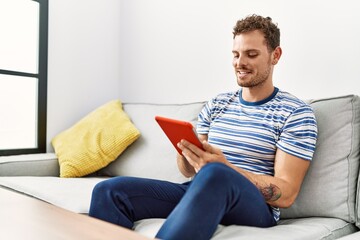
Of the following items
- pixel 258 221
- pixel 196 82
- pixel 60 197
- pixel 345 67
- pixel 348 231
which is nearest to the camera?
pixel 258 221

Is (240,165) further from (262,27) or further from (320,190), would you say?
(262,27)

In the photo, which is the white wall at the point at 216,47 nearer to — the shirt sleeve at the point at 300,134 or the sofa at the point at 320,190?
the sofa at the point at 320,190

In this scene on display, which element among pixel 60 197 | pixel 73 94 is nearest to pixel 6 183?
pixel 60 197

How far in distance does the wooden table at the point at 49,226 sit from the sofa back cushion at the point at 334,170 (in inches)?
31.7

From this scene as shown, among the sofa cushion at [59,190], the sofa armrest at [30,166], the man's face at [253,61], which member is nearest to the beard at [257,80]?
the man's face at [253,61]

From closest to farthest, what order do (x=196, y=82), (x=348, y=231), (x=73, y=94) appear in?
(x=348, y=231) → (x=196, y=82) → (x=73, y=94)

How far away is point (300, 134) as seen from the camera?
141 cm

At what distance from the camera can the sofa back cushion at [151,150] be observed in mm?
2020

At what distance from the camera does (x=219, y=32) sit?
2.33 m

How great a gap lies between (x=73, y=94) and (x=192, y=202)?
1969 millimetres

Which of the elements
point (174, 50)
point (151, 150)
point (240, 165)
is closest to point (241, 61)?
point (240, 165)

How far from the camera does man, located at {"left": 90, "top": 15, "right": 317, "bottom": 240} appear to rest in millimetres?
1093

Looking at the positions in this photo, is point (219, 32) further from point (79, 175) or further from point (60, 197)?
point (60, 197)

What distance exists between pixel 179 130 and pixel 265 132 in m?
0.40
